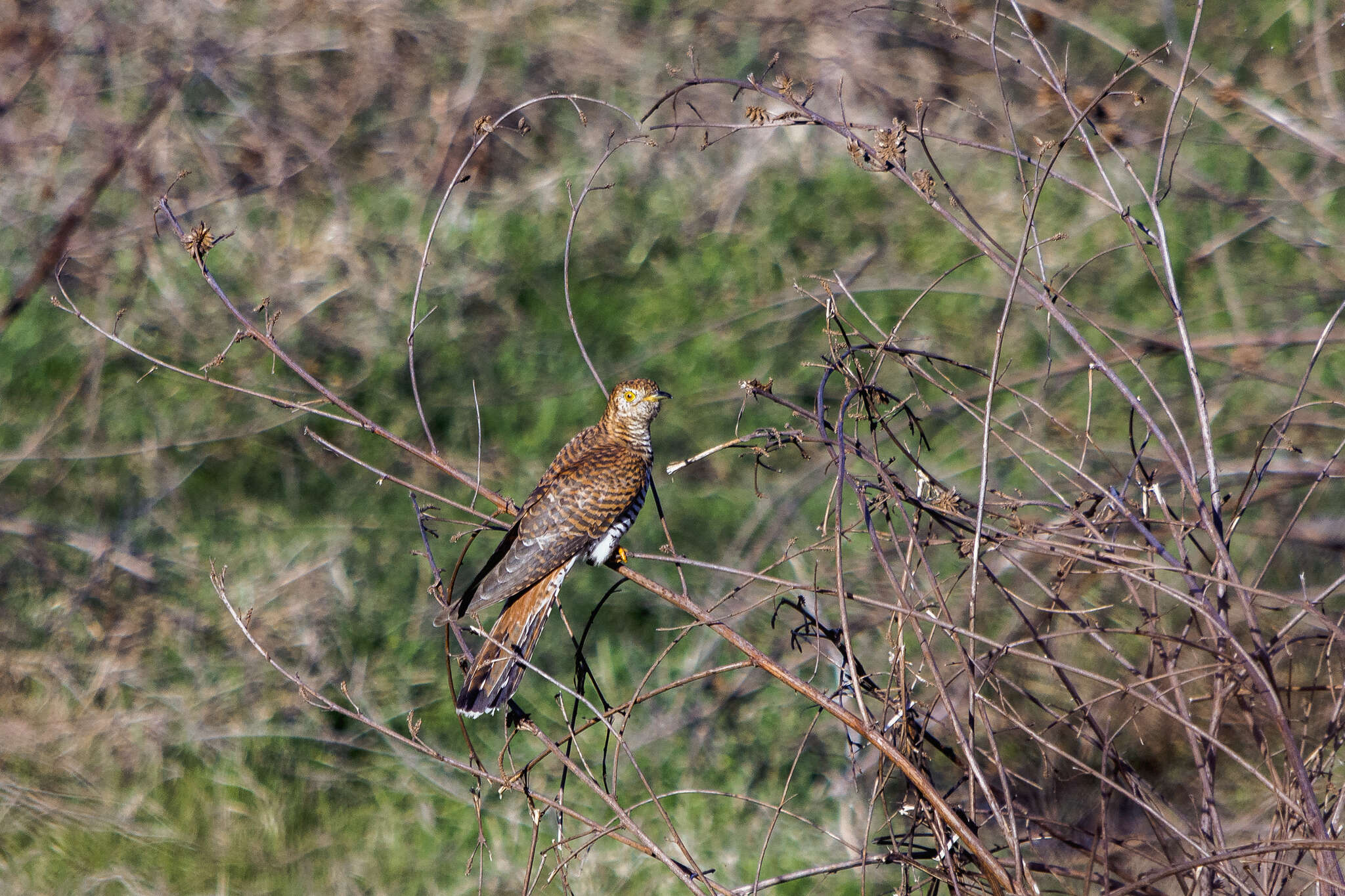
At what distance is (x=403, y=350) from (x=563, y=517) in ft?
9.40

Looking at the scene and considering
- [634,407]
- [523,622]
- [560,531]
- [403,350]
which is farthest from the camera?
[403,350]

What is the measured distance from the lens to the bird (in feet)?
12.2

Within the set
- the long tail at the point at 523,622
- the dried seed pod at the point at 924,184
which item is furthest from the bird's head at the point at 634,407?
the dried seed pod at the point at 924,184

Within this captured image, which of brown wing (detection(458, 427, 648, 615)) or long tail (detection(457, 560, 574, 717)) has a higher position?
brown wing (detection(458, 427, 648, 615))

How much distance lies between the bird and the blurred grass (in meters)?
0.74

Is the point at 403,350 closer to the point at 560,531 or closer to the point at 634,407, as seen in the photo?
the point at 634,407

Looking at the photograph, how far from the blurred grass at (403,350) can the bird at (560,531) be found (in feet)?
2.42

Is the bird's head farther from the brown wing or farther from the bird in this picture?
the brown wing

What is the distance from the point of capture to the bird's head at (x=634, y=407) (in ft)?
15.2

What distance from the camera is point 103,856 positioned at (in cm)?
500

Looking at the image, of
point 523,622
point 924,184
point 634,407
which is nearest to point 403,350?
point 634,407

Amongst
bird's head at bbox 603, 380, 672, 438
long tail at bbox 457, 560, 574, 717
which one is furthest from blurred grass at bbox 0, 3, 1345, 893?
long tail at bbox 457, 560, 574, 717

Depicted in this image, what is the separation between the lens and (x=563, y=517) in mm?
4012

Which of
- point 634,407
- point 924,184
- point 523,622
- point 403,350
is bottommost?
point 403,350
